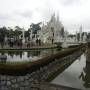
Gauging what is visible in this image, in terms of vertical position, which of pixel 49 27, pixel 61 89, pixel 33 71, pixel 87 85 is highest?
pixel 49 27

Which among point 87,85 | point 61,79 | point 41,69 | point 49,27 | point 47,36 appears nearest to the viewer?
point 41,69

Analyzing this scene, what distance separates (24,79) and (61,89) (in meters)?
2.00

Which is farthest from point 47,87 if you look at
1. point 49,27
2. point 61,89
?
point 49,27

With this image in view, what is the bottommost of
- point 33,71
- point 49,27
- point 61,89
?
point 61,89

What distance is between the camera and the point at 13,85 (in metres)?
10.1

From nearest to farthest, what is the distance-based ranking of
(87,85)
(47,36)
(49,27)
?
(87,85), (47,36), (49,27)

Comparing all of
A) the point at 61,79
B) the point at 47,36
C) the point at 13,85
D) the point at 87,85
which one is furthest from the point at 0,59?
the point at 47,36

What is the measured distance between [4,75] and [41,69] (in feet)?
11.0

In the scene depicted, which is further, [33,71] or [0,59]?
[0,59]

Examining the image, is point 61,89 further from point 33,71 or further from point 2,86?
point 2,86

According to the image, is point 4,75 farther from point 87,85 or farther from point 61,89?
point 87,85

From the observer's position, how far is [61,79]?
15.7 metres

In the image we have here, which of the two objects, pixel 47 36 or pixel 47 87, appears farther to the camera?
pixel 47 36

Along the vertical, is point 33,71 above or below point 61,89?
above
